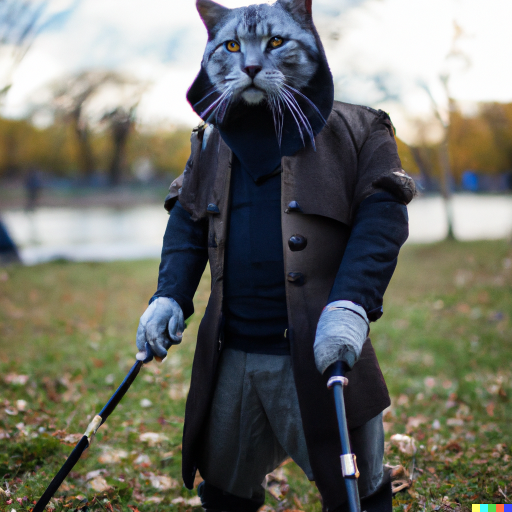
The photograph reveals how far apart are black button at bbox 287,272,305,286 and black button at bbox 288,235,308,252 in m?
0.09

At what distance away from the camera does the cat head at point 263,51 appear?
1.88 metres

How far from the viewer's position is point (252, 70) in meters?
1.85

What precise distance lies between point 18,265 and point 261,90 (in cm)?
944

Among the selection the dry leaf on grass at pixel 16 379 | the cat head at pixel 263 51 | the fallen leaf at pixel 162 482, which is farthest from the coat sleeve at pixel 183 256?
the dry leaf on grass at pixel 16 379

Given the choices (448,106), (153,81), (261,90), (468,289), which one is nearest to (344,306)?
(261,90)

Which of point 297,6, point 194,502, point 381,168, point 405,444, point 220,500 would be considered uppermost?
point 297,6

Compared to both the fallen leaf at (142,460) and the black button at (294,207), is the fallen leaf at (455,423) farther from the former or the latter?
the black button at (294,207)

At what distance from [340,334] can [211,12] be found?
4.25 feet

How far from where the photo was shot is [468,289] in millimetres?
8156

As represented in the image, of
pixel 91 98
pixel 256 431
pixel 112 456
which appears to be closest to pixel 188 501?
pixel 112 456

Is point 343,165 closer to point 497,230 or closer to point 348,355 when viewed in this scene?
point 348,355

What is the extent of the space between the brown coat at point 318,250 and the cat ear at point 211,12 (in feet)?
1.46

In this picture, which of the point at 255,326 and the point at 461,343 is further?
the point at 461,343

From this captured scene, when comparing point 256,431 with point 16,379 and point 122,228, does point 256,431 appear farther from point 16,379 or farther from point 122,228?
point 122,228
